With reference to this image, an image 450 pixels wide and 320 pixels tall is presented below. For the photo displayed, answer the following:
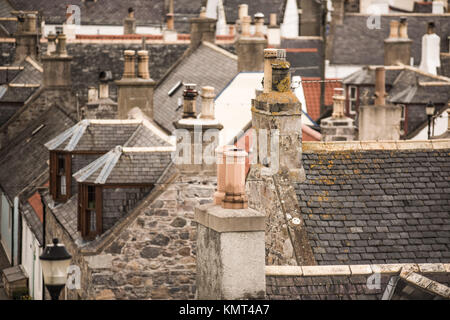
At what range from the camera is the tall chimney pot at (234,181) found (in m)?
17.5

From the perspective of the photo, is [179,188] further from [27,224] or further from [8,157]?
[8,157]

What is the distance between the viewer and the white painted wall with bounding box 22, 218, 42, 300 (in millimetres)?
33656

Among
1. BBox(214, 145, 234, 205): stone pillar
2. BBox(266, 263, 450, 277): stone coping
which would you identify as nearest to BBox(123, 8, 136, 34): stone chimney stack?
BBox(266, 263, 450, 277): stone coping

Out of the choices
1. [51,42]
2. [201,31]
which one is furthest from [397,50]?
[51,42]

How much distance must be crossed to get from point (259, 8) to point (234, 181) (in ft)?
195

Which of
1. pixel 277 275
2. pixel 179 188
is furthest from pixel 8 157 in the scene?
pixel 277 275

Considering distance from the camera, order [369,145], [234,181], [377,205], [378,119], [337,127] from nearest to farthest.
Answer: [234,181] < [377,205] < [369,145] < [337,127] < [378,119]

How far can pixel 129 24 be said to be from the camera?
216ft

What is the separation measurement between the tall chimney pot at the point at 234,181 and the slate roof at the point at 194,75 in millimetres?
22990

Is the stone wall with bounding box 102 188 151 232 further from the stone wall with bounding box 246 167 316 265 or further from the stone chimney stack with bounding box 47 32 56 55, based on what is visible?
the stone chimney stack with bounding box 47 32 56 55

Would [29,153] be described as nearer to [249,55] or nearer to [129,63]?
[129,63]

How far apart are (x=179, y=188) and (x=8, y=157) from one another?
20.4 meters

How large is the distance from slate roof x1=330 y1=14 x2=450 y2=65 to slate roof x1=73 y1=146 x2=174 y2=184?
40678 millimetres
